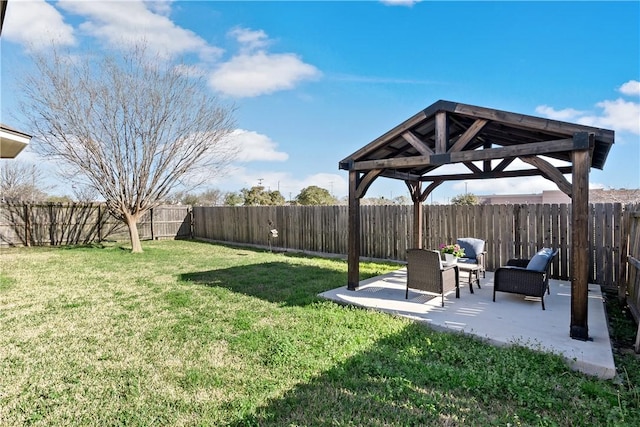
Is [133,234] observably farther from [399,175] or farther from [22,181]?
[22,181]

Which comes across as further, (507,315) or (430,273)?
(430,273)

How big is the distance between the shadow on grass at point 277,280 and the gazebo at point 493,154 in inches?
36.3

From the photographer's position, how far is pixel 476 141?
236 inches

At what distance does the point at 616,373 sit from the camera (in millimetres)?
2945

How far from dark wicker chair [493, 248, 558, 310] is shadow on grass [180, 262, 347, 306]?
109 inches

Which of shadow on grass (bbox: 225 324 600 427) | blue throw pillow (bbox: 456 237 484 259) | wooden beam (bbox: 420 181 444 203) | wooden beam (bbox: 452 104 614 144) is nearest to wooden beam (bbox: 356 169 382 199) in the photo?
wooden beam (bbox: 452 104 614 144)

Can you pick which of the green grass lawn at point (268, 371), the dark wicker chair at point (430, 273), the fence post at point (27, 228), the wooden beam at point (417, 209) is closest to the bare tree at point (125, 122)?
the fence post at point (27, 228)

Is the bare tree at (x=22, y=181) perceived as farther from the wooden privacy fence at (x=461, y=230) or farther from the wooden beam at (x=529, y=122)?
the wooden beam at (x=529, y=122)

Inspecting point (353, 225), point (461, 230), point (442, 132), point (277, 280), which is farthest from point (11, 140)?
point (461, 230)

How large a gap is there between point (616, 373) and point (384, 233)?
6703mm

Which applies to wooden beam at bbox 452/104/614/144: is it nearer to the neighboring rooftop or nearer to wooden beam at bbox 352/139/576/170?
wooden beam at bbox 352/139/576/170

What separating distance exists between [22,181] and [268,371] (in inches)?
1042

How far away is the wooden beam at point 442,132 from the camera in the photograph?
15.6 ft

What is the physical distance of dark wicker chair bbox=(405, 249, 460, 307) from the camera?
4856 millimetres
